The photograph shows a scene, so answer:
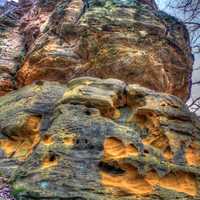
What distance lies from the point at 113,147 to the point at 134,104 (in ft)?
8.06

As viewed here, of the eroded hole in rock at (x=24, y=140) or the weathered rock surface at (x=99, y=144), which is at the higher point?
the weathered rock surface at (x=99, y=144)

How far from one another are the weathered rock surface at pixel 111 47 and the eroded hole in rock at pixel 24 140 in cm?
310

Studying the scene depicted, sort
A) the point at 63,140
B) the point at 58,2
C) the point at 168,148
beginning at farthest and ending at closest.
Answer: the point at 58,2, the point at 168,148, the point at 63,140

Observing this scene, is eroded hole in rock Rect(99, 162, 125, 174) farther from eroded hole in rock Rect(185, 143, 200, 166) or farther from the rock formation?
eroded hole in rock Rect(185, 143, 200, 166)

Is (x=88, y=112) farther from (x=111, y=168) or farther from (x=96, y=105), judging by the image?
(x=111, y=168)

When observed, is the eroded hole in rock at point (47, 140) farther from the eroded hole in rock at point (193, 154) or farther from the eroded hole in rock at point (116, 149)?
the eroded hole in rock at point (193, 154)

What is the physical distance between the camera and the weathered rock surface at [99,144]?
853cm

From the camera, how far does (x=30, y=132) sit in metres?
10.8

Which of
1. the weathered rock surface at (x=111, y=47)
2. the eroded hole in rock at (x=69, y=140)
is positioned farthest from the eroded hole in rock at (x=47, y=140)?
the weathered rock surface at (x=111, y=47)

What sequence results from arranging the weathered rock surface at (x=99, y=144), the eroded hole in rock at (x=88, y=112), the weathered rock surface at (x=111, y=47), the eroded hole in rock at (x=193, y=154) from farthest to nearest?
1. the weathered rock surface at (x=111, y=47)
2. the eroded hole in rock at (x=88, y=112)
3. the eroded hole in rock at (x=193, y=154)
4. the weathered rock surface at (x=99, y=144)

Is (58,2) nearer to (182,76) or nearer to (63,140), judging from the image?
(182,76)

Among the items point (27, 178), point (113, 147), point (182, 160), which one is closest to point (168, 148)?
point (182, 160)

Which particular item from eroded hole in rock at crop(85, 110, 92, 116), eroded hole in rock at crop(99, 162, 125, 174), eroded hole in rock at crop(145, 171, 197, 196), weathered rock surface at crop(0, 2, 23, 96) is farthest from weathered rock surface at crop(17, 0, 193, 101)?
eroded hole in rock at crop(99, 162, 125, 174)

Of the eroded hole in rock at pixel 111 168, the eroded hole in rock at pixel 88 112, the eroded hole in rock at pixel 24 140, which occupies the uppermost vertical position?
the eroded hole in rock at pixel 88 112
